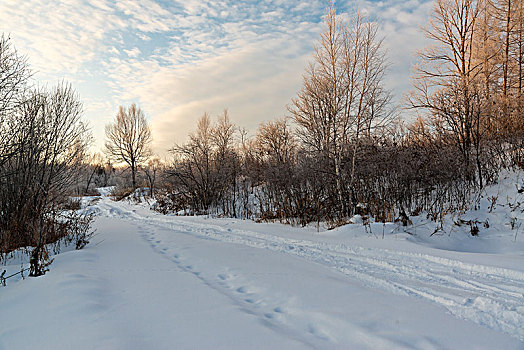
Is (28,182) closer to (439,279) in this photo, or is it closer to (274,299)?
(274,299)

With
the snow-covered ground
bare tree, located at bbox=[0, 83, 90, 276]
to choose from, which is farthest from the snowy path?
bare tree, located at bbox=[0, 83, 90, 276]

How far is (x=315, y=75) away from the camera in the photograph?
1048 cm

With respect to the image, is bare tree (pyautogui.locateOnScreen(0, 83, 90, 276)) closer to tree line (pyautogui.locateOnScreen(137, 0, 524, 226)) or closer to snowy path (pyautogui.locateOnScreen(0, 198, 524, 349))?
snowy path (pyautogui.locateOnScreen(0, 198, 524, 349))

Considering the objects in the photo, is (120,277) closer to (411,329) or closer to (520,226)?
(411,329)

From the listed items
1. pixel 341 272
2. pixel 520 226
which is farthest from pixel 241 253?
pixel 520 226

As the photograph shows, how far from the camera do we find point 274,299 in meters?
3.44

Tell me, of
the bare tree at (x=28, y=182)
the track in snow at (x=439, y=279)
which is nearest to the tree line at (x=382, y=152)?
the track in snow at (x=439, y=279)

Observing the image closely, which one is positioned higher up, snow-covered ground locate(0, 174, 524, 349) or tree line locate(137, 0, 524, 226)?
tree line locate(137, 0, 524, 226)

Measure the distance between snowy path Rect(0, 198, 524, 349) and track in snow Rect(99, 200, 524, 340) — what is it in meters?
0.02

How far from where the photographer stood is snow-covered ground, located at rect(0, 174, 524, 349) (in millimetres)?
2516

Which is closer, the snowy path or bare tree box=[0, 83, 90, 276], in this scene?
the snowy path

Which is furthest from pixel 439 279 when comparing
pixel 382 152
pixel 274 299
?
pixel 382 152

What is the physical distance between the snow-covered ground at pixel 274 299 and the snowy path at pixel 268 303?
0.6 inches

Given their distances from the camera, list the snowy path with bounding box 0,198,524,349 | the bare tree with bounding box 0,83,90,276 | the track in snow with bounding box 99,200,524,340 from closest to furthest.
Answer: the snowy path with bounding box 0,198,524,349 < the track in snow with bounding box 99,200,524,340 < the bare tree with bounding box 0,83,90,276
